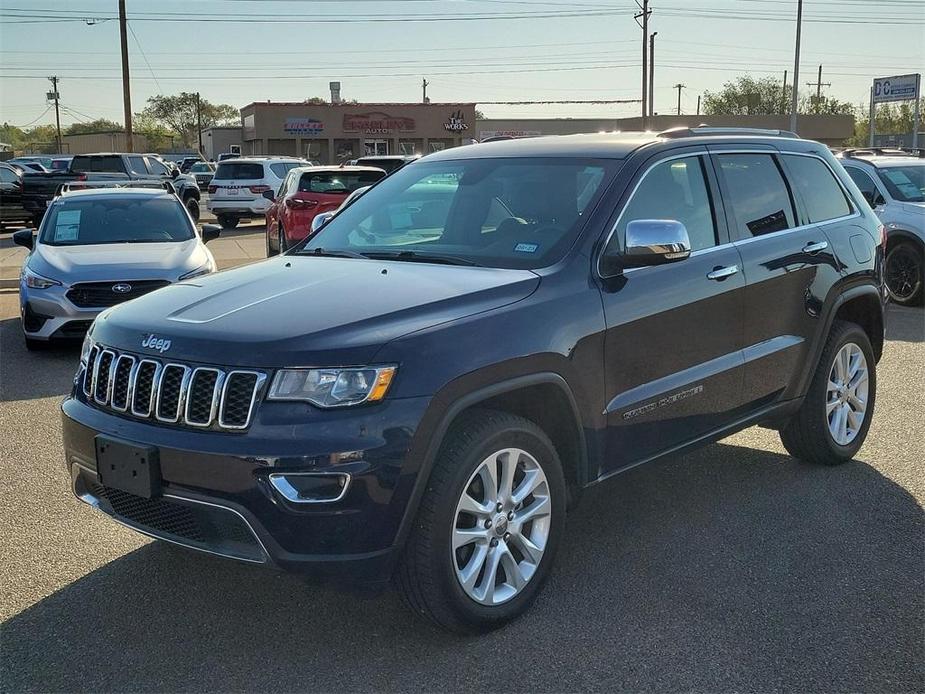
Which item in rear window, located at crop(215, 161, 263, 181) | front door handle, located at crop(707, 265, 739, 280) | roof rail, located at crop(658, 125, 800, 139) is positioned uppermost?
rear window, located at crop(215, 161, 263, 181)

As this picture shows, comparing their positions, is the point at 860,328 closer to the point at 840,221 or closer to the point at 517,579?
the point at 840,221

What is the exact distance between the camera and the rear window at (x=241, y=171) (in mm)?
25594

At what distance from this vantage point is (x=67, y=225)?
10.1m

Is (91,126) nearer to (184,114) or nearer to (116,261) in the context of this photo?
(184,114)

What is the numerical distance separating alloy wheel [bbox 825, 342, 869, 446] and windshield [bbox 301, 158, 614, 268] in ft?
6.74

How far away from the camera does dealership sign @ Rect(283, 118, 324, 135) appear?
185 ft

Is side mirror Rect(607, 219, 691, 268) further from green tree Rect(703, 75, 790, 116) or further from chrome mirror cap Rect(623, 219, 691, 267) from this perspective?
green tree Rect(703, 75, 790, 116)

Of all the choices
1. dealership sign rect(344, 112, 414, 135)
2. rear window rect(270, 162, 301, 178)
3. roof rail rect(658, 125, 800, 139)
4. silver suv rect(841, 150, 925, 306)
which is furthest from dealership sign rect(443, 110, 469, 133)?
roof rail rect(658, 125, 800, 139)

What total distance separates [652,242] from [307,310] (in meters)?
1.41

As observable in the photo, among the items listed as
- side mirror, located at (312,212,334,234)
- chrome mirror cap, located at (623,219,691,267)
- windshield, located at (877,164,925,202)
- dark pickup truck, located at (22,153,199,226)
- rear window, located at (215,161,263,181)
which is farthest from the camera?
rear window, located at (215,161,263,181)

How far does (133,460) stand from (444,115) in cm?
5571

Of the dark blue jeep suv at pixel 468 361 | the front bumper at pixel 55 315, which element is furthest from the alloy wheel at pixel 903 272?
the front bumper at pixel 55 315

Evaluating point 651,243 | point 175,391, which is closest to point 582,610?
point 651,243

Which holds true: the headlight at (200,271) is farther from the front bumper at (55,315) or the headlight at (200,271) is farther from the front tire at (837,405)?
the front tire at (837,405)
